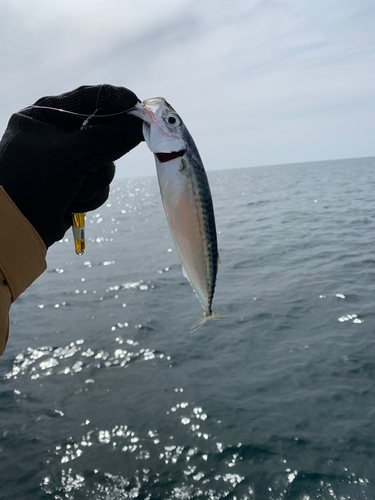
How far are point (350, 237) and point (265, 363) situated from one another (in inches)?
440

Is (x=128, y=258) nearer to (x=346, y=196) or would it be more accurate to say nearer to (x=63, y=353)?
(x=63, y=353)

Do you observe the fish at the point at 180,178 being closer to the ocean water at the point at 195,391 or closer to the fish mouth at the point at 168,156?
the fish mouth at the point at 168,156

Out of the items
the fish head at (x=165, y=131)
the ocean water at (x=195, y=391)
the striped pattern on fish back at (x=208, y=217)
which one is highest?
the fish head at (x=165, y=131)

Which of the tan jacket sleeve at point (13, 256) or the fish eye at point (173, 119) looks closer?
the tan jacket sleeve at point (13, 256)

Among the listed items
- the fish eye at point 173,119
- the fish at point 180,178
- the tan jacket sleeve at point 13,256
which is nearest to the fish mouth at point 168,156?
the fish at point 180,178

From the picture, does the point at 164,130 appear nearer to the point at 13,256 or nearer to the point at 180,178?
the point at 180,178

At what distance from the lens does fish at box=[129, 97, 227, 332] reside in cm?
237

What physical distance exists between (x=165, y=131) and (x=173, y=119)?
109 millimetres

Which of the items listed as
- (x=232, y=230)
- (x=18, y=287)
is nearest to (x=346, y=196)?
(x=232, y=230)

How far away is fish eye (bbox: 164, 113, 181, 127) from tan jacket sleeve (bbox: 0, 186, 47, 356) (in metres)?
1.12

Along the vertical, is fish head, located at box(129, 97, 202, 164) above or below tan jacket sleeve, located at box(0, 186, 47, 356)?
above

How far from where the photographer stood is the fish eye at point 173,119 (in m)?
2.39

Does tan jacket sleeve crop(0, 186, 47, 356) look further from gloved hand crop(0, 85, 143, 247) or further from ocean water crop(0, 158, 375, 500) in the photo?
ocean water crop(0, 158, 375, 500)

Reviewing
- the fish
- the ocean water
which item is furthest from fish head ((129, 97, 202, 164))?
the ocean water
